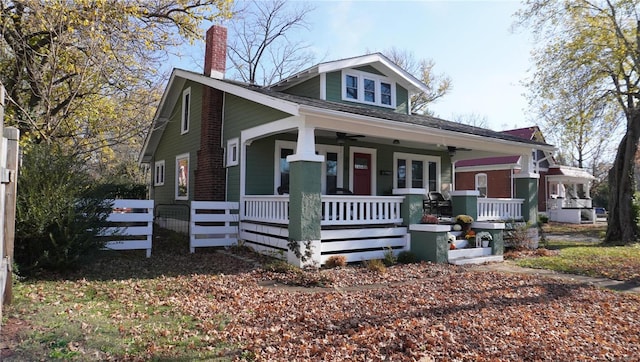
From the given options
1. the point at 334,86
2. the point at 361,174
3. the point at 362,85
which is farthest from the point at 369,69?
the point at 361,174

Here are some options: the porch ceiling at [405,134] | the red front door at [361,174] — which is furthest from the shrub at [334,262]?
the red front door at [361,174]

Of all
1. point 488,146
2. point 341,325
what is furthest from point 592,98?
point 341,325

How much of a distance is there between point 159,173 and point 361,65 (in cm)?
952

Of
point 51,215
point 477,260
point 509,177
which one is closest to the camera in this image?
point 51,215

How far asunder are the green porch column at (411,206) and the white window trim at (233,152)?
4.48m

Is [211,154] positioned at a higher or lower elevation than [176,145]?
lower

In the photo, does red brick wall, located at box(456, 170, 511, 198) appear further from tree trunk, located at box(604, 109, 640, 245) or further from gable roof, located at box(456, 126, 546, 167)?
tree trunk, located at box(604, 109, 640, 245)

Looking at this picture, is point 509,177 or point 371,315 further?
point 509,177

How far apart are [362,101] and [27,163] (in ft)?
30.4

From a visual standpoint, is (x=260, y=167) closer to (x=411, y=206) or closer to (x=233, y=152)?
(x=233, y=152)

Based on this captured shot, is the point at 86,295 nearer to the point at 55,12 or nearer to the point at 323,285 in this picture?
the point at 323,285

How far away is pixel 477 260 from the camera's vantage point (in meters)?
10.0

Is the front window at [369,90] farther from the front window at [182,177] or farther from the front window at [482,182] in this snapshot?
the front window at [482,182]

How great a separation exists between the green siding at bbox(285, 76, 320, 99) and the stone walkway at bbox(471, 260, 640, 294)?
6.85m
